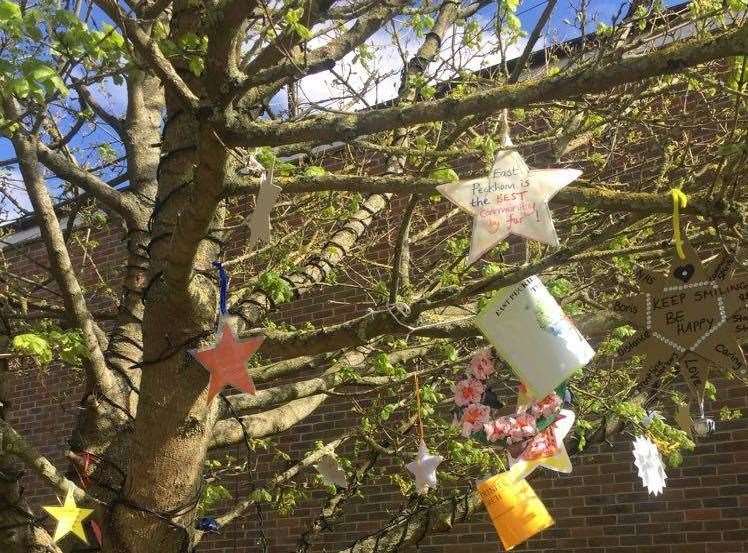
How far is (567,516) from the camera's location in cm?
619

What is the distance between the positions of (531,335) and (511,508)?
1.12 m

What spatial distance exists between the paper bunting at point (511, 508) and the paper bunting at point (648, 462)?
643mm

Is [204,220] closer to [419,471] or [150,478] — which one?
[150,478]

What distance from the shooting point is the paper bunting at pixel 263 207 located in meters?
3.00

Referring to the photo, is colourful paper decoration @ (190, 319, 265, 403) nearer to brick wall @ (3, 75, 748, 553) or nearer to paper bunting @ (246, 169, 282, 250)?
paper bunting @ (246, 169, 282, 250)

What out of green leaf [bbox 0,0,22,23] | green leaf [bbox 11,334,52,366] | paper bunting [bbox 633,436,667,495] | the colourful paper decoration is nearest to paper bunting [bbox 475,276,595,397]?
the colourful paper decoration

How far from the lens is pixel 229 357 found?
3.38 meters

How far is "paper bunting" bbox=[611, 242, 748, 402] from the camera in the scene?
330cm

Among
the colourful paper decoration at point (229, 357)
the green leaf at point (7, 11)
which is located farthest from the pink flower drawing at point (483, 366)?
the green leaf at point (7, 11)

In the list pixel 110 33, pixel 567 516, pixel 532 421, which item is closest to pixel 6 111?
pixel 110 33

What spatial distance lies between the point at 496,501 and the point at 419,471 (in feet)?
1.23

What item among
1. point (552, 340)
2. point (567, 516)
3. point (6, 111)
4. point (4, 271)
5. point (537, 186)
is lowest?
point (567, 516)

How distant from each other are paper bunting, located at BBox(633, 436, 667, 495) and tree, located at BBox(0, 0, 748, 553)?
0.19 metres

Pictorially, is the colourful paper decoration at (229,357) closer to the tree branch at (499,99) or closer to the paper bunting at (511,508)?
the tree branch at (499,99)
